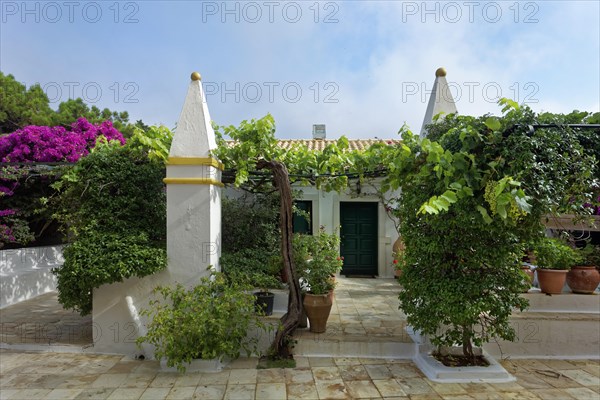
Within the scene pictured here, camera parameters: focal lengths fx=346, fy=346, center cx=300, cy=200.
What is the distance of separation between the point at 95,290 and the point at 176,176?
194 centimetres

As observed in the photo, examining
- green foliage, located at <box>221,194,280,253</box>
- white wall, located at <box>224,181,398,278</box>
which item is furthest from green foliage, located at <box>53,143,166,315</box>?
white wall, located at <box>224,181,398,278</box>

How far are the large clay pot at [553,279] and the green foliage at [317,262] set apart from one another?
9.64ft

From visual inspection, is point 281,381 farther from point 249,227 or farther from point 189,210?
point 249,227

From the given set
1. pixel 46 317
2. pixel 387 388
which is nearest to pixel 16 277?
pixel 46 317

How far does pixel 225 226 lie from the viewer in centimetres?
606

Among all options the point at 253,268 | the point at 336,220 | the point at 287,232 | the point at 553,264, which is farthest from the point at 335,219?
the point at 553,264

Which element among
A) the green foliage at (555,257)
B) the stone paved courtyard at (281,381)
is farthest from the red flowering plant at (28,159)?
the green foliage at (555,257)

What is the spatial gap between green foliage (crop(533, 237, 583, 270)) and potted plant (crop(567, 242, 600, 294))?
0.38ft

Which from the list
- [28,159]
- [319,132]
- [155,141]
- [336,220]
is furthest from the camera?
[319,132]

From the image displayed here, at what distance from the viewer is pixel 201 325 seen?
390 cm

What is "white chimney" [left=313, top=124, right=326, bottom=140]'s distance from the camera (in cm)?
1185

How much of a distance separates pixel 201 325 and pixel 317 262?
176 centimetres

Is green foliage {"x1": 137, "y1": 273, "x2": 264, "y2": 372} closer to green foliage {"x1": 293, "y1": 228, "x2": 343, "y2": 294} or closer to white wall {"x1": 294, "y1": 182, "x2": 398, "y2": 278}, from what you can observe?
green foliage {"x1": 293, "y1": 228, "x2": 343, "y2": 294}

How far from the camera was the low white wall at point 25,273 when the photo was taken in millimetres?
7371
